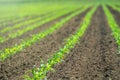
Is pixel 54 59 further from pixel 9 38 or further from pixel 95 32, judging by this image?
pixel 95 32

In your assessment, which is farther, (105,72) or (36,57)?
(36,57)

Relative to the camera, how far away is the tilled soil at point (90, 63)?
10.3m

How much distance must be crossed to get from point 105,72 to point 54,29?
11.7 m

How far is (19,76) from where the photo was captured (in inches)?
414

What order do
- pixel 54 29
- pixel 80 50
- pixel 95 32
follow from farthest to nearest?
1. pixel 54 29
2. pixel 95 32
3. pixel 80 50

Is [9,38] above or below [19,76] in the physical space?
above

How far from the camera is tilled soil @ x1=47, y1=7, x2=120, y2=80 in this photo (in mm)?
10305

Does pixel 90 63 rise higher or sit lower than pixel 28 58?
lower

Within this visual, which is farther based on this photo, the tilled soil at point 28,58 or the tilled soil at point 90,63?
the tilled soil at point 28,58

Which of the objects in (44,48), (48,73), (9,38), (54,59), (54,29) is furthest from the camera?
(54,29)

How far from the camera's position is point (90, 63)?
473 inches

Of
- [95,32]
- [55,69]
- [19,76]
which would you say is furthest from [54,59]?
A: [95,32]

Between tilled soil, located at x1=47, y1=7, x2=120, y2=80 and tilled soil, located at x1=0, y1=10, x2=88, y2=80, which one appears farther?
tilled soil, located at x1=0, y1=10, x2=88, y2=80

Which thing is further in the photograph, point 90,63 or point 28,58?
point 28,58
